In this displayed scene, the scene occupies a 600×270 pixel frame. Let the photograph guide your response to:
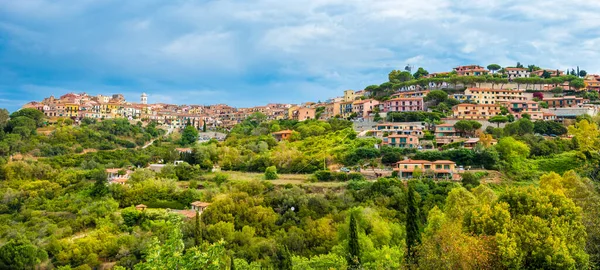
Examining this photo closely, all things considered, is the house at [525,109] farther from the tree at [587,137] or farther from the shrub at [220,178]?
the shrub at [220,178]

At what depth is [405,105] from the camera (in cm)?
5562

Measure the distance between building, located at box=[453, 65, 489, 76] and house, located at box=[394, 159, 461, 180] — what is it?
1363 inches

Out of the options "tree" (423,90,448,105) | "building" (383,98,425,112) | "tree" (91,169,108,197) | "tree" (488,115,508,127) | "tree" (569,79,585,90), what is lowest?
"tree" (91,169,108,197)

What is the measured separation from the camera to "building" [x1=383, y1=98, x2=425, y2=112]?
5522cm

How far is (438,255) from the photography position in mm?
13133

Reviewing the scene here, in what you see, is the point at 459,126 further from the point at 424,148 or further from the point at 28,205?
the point at 28,205

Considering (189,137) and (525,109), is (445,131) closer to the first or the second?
(525,109)

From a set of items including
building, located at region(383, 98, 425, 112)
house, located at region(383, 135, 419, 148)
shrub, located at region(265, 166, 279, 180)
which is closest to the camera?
shrub, located at region(265, 166, 279, 180)

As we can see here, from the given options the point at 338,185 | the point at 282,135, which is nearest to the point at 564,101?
the point at 282,135

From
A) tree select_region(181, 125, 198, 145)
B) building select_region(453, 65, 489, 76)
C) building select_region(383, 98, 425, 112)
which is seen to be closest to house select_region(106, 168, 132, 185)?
tree select_region(181, 125, 198, 145)

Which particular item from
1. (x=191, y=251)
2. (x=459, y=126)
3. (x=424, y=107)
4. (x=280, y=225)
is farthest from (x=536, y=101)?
(x=191, y=251)

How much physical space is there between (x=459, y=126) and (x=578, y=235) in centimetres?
3178

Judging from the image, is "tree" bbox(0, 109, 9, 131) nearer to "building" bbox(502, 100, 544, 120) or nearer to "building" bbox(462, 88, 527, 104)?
"building" bbox(462, 88, 527, 104)

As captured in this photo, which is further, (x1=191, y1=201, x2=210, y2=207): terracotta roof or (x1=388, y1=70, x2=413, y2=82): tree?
(x1=388, y1=70, x2=413, y2=82): tree
